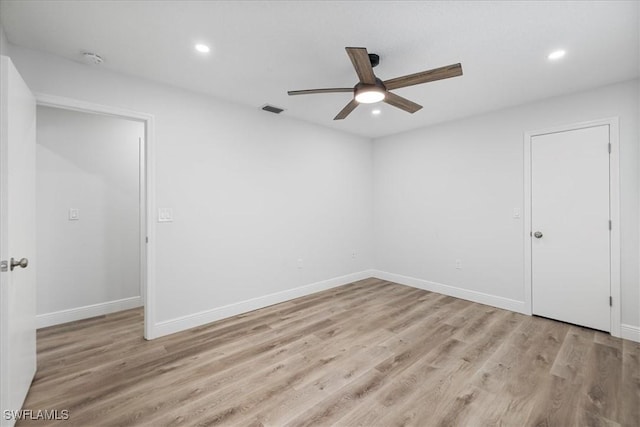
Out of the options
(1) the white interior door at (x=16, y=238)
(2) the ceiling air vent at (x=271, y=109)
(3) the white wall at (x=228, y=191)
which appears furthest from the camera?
(2) the ceiling air vent at (x=271, y=109)

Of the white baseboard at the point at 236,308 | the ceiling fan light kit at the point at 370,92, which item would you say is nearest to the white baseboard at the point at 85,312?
the white baseboard at the point at 236,308

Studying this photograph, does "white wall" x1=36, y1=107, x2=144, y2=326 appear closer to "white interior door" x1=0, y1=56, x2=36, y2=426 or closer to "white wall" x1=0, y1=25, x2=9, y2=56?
"white wall" x1=0, y1=25, x2=9, y2=56

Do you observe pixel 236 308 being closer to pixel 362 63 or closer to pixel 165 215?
pixel 165 215

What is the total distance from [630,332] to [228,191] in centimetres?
457

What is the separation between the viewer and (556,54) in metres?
2.29

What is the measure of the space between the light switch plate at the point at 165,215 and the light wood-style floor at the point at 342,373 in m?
1.22

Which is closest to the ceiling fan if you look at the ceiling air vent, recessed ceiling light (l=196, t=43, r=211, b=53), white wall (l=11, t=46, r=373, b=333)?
recessed ceiling light (l=196, t=43, r=211, b=53)

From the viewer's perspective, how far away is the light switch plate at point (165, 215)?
2812 mm

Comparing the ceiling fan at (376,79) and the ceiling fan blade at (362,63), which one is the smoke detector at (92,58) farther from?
the ceiling fan blade at (362,63)

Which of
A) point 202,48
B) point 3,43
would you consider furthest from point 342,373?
point 3,43

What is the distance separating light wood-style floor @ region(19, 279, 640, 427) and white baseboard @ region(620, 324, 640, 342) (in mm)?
139

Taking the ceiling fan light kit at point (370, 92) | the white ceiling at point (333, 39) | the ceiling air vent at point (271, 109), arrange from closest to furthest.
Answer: the white ceiling at point (333, 39) < the ceiling fan light kit at point (370, 92) < the ceiling air vent at point (271, 109)

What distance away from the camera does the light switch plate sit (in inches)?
111

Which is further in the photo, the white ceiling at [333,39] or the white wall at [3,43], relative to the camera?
the white wall at [3,43]
